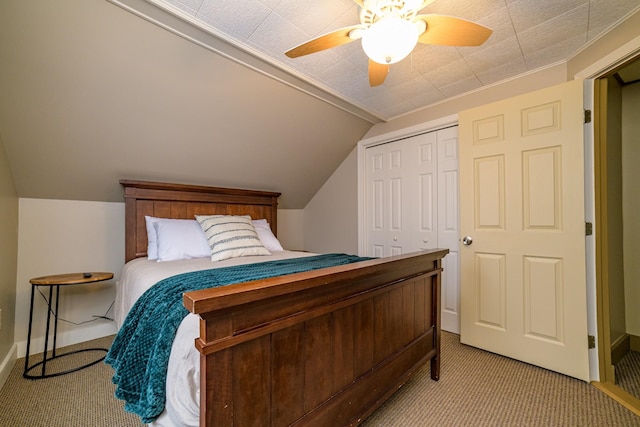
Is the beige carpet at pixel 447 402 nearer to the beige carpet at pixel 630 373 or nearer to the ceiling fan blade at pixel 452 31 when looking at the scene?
the beige carpet at pixel 630 373

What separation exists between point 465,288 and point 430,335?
31.5 inches

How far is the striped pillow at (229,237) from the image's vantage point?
2234mm

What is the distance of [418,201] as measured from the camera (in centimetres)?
291

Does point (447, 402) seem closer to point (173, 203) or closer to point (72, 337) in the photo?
point (173, 203)

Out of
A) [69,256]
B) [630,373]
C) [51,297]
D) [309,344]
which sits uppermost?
[69,256]

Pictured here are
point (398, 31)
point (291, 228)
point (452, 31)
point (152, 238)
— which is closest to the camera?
point (398, 31)

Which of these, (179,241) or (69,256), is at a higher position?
(179,241)

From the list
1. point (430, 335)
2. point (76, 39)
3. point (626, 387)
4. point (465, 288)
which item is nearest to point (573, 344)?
point (626, 387)

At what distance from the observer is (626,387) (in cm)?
178

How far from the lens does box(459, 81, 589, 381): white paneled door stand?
1876 millimetres

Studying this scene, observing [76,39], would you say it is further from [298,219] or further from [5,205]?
[298,219]

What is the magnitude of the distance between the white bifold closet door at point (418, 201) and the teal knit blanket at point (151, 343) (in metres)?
2.02

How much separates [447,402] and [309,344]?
3.81 feet

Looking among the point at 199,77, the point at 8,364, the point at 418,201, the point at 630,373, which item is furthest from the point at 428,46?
the point at 8,364
